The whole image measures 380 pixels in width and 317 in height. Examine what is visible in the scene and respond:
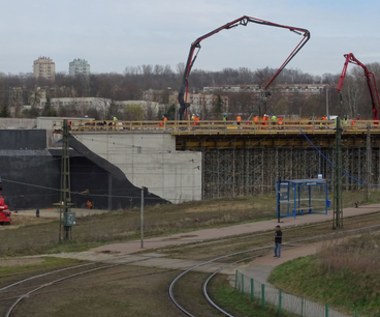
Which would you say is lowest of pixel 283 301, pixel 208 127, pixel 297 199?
pixel 297 199

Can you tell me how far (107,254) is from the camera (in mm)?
33625

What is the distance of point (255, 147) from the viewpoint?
2498 inches

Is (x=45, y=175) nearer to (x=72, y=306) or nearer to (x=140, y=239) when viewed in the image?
(x=140, y=239)

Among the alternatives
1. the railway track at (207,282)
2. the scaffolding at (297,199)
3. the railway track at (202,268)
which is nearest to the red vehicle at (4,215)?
the scaffolding at (297,199)

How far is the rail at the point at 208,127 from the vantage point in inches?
2392

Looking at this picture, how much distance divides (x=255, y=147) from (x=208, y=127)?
17.4ft

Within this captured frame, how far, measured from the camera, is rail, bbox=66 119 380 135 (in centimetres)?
6075

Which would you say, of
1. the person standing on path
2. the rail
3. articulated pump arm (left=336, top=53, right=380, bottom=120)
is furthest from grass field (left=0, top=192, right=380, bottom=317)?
articulated pump arm (left=336, top=53, right=380, bottom=120)

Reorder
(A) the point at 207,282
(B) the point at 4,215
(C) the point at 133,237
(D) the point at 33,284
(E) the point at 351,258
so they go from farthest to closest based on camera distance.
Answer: (B) the point at 4,215 < (C) the point at 133,237 < (D) the point at 33,284 < (A) the point at 207,282 < (E) the point at 351,258

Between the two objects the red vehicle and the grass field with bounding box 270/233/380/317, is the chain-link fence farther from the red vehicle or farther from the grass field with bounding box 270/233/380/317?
the red vehicle

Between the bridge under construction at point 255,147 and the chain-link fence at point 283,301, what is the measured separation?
37.0 metres

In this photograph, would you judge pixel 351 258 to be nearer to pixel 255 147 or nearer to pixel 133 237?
pixel 133 237

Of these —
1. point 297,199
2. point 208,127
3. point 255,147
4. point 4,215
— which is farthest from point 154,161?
point 297,199

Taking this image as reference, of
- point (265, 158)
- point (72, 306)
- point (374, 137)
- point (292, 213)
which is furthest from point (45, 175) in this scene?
point (72, 306)
